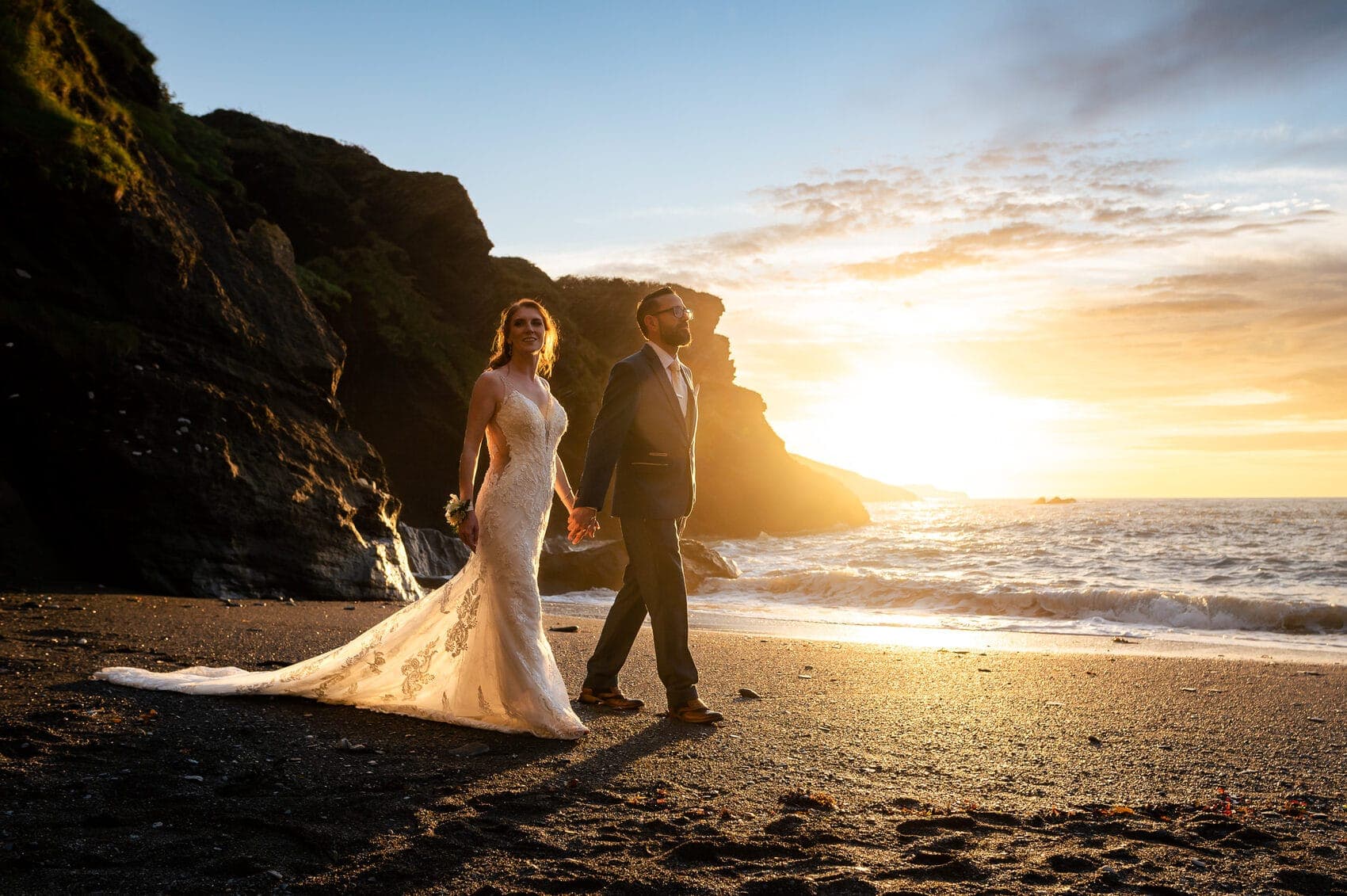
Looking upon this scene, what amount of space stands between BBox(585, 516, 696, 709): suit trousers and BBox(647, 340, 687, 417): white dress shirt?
73 cm

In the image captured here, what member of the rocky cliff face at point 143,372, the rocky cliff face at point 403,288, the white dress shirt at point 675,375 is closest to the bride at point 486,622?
the white dress shirt at point 675,375

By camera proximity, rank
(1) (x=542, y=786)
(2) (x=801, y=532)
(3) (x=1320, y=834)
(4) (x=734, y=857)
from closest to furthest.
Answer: (4) (x=734, y=857), (3) (x=1320, y=834), (1) (x=542, y=786), (2) (x=801, y=532)

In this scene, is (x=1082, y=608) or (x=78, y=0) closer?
(x=78, y=0)

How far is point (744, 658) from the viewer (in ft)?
25.7

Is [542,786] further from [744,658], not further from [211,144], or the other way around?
[211,144]

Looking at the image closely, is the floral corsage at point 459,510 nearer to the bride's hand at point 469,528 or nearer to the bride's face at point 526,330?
the bride's hand at point 469,528

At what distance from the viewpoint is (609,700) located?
18.0 feet

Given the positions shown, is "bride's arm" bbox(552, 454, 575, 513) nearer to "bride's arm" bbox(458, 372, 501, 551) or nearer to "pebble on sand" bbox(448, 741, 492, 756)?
"bride's arm" bbox(458, 372, 501, 551)

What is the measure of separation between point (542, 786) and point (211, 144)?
25007 millimetres

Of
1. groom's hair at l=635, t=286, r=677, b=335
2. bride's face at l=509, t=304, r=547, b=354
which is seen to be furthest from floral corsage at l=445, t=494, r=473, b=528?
groom's hair at l=635, t=286, r=677, b=335

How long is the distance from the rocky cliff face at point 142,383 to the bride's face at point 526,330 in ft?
21.0

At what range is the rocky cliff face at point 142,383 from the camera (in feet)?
31.6

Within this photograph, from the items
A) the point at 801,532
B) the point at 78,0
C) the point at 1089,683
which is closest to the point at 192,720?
the point at 1089,683

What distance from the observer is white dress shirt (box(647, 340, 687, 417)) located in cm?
558
